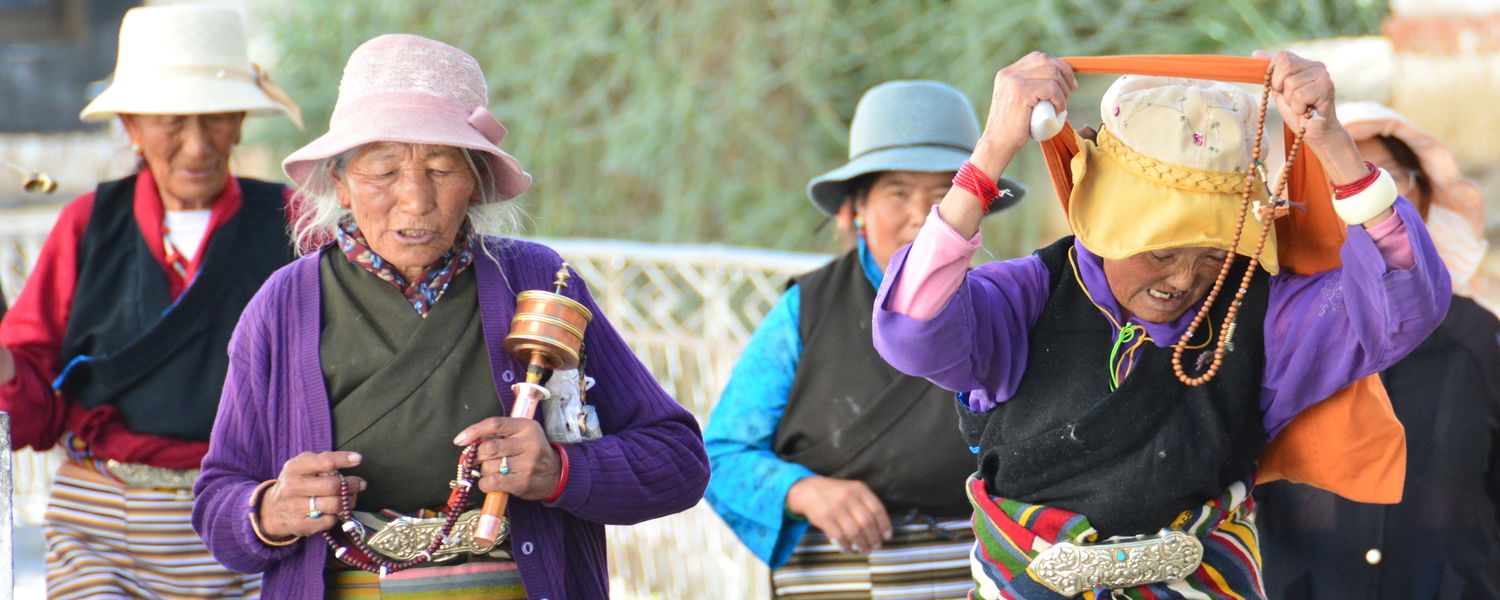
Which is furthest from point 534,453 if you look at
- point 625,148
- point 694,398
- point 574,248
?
point 625,148

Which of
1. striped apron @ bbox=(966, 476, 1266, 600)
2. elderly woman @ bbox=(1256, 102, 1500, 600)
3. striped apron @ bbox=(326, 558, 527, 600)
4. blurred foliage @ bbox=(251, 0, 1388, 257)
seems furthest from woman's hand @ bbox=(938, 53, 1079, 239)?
blurred foliage @ bbox=(251, 0, 1388, 257)

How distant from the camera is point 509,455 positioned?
8.71 ft

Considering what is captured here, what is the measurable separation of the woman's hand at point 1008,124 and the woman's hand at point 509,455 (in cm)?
86

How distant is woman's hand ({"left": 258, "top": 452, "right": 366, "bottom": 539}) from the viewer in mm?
2631

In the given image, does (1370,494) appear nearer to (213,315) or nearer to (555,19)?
(213,315)

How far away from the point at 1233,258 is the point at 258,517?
1.80 metres

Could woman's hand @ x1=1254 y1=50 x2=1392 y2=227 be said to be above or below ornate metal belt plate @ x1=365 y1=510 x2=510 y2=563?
above

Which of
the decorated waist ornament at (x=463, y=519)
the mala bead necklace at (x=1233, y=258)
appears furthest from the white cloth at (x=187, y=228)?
the mala bead necklace at (x=1233, y=258)

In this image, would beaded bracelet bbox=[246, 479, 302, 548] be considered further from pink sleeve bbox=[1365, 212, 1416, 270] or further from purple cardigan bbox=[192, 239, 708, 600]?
pink sleeve bbox=[1365, 212, 1416, 270]

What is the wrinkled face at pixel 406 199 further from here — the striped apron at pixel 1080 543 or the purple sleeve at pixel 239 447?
the striped apron at pixel 1080 543

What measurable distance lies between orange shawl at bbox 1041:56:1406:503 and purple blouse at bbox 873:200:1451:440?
0.14 feet

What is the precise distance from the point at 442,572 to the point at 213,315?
144cm

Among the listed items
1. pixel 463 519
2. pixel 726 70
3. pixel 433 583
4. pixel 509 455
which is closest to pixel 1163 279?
pixel 509 455

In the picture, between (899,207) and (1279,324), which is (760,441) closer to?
(899,207)
